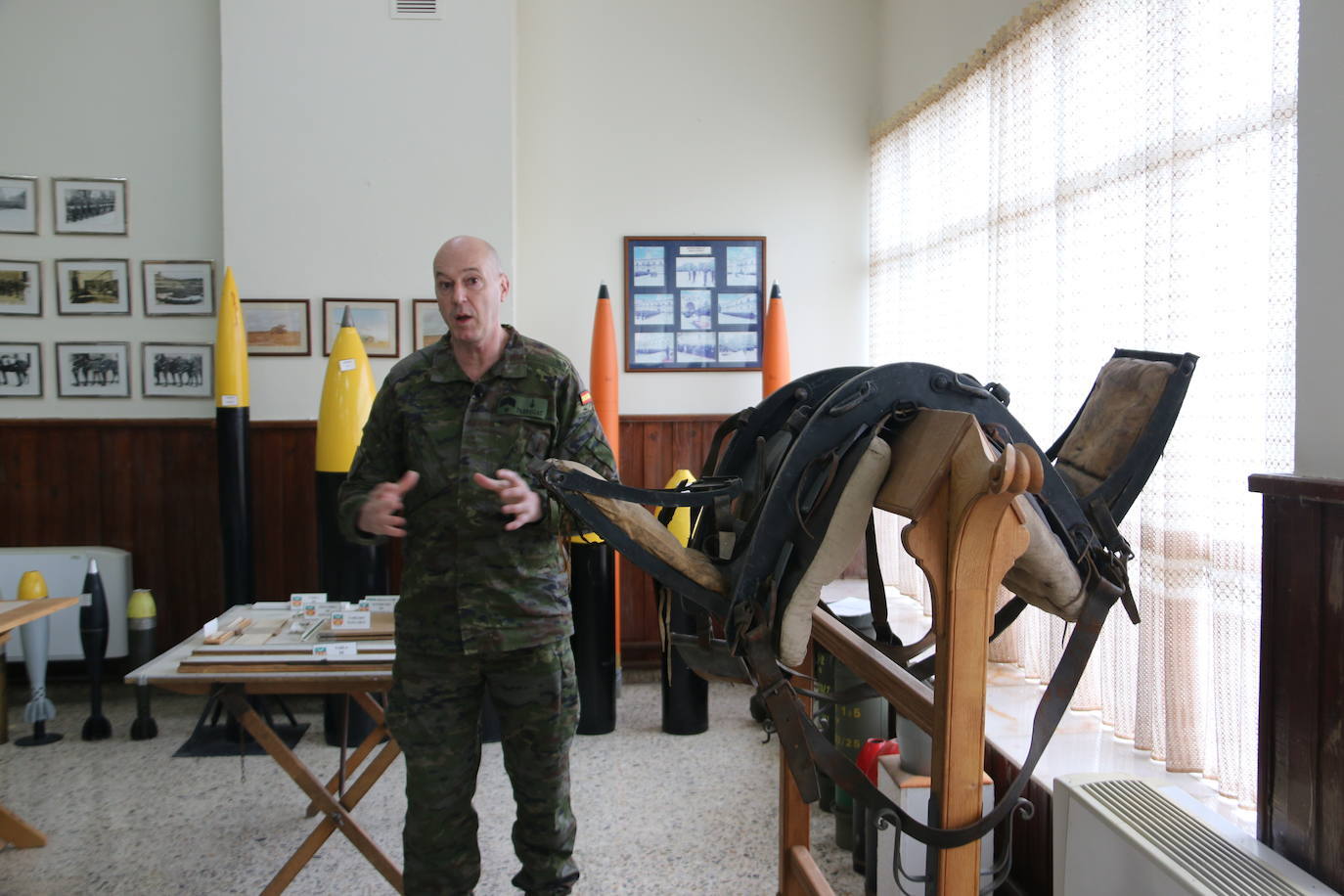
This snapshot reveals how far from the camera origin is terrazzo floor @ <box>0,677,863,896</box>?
2.58 metres

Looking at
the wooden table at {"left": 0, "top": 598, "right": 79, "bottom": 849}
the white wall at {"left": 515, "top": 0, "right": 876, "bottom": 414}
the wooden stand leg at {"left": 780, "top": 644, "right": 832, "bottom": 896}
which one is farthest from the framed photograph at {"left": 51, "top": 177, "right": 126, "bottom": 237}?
the wooden stand leg at {"left": 780, "top": 644, "right": 832, "bottom": 896}

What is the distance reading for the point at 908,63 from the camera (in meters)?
4.16

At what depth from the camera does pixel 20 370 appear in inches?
169

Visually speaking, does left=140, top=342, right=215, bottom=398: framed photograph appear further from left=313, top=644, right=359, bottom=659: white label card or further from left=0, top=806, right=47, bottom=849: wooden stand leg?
left=313, top=644, right=359, bottom=659: white label card

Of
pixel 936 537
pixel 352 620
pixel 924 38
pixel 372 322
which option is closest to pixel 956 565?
pixel 936 537

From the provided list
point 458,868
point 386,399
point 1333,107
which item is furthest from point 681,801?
point 1333,107

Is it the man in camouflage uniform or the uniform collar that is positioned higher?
the uniform collar

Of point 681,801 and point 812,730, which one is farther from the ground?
point 812,730

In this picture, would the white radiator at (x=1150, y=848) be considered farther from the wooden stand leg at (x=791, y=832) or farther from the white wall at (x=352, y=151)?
the white wall at (x=352, y=151)

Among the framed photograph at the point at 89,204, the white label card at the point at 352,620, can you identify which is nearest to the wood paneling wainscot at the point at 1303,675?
the white label card at the point at 352,620

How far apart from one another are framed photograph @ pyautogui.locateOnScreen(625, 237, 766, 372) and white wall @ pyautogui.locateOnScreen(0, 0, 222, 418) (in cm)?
208

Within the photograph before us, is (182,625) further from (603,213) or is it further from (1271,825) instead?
(1271,825)

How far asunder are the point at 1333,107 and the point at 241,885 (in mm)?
3168

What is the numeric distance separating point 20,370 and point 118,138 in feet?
3.98
